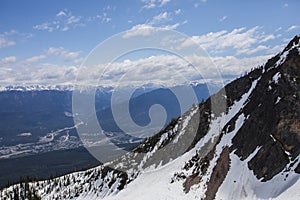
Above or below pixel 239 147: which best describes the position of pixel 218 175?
below

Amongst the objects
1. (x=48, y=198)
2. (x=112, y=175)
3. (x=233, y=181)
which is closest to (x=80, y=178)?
(x=48, y=198)

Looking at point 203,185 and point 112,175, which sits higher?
point 112,175

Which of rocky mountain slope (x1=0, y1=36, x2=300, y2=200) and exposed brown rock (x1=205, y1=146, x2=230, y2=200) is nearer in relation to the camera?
rocky mountain slope (x1=0, y1=36, x2=300, y2=200)

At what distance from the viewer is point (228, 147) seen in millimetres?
56094

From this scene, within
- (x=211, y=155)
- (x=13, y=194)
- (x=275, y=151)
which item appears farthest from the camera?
(x=13, y=194)

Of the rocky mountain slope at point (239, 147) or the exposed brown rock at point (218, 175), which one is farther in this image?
the exposed brown rock at point (218, 175)

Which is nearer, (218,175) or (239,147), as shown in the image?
(218,175)

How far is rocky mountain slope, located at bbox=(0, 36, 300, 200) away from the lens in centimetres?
4338

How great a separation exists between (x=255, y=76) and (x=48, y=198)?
105120 millimetres

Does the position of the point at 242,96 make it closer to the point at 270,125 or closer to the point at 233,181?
the point at 270,125

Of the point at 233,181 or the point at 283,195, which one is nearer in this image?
the point at 283,195

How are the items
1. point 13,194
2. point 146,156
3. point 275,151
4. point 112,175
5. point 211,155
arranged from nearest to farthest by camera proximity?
point 275,151
point 211,155
point 146,156
point 112,175
point 13,194

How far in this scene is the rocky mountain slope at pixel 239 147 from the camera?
1708 inches

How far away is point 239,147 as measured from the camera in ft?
174
